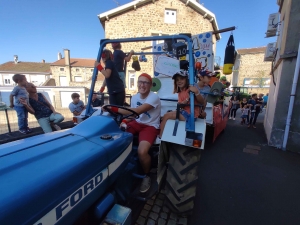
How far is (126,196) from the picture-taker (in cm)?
166

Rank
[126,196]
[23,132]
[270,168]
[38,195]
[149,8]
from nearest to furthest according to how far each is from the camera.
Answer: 1. [38,195]
2. [126,196]
3. [270,168]
4. [23,132]
5. [149,8]

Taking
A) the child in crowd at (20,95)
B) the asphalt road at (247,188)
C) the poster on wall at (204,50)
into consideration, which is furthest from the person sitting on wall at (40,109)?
the poster on wall at (204,50)

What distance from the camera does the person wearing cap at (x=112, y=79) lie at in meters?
2.68

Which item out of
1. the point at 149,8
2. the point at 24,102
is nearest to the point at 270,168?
the point at 24,102

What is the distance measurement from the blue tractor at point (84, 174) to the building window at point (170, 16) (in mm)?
12317

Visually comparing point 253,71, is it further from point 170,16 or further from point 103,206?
point 103,206

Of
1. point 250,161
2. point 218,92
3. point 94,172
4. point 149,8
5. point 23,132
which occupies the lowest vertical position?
point 250,161

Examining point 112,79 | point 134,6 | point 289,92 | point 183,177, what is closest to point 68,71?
point 134,6

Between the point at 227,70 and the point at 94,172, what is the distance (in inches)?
82.5

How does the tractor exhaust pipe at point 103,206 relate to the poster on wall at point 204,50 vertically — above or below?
below

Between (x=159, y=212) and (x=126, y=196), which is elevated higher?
(x=126, y=196)

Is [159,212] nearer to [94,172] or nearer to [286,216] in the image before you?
[94,172]

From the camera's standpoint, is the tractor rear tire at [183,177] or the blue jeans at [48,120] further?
the blue jeans at [48,120]

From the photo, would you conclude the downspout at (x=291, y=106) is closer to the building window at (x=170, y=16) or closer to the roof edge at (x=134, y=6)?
the building window at (x=170, y=16)
